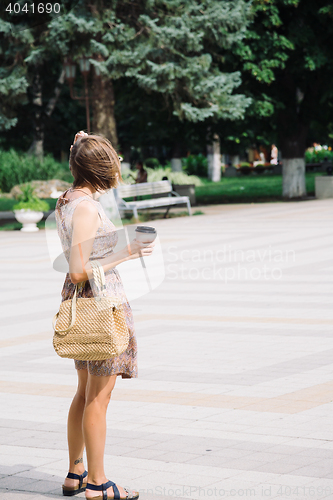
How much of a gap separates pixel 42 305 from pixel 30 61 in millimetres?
13500

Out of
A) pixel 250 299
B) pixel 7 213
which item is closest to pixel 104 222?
pixel 250 299

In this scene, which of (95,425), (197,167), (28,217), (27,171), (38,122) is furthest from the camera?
(197,167)

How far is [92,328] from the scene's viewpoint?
367cm

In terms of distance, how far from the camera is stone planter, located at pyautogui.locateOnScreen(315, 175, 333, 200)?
2758 cm

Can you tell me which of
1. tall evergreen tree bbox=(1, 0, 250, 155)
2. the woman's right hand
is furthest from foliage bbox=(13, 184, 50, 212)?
the woman's right hand

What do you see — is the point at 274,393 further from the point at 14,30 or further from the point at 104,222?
the point at 14,30

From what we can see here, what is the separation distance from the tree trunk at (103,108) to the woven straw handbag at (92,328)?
20077 millimetres

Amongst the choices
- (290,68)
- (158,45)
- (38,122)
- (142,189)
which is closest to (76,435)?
(158,45)

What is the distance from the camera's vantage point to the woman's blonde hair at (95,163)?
3775 millimetres

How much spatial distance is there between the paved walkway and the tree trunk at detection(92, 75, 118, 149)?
12.1 m

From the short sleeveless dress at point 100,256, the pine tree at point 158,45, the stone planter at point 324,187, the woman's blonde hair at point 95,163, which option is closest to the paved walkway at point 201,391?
the short sleeveless dress at point 100,256

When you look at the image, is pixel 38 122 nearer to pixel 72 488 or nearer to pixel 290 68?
pixel 290 68

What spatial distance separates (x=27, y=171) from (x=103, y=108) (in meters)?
13.0

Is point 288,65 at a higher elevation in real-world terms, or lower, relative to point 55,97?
lower
